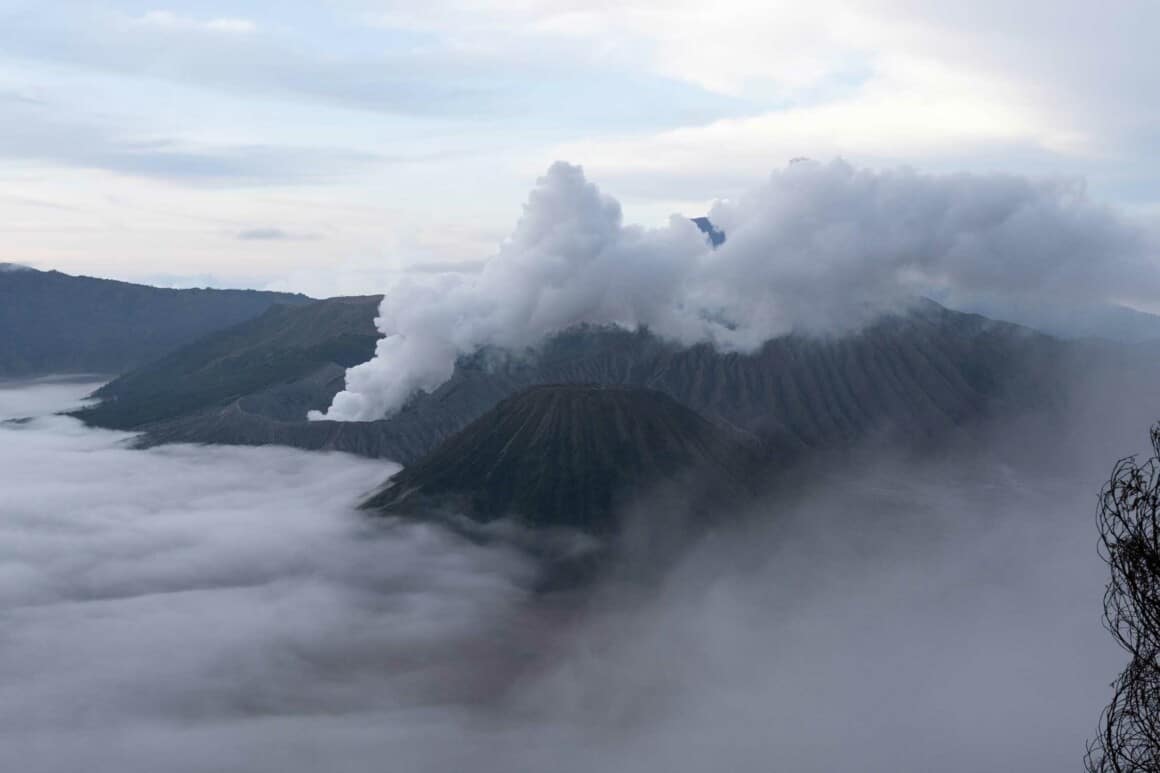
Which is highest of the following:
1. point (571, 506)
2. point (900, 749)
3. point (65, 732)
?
point (571, 506)

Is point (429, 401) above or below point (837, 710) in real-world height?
above

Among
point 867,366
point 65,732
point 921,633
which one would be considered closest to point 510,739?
point 65,732

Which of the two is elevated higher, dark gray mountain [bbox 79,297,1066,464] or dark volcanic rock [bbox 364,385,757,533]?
dark gray mountain [bbox 79,297,1066,464]

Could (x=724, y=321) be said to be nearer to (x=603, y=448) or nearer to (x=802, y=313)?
(x=802, y=313)

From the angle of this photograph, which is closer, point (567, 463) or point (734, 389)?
point (567, 463)

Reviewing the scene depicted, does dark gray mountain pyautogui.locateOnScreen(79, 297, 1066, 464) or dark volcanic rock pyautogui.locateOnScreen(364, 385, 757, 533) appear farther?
dark gray mountain pyautogui.locateOnScreen(79, 297, 1066, 464)

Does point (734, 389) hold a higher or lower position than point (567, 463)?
higher

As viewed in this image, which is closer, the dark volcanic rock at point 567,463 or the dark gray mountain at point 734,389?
the dark volcanic rock at point 567,463

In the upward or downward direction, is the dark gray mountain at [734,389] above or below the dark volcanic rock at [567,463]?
above
